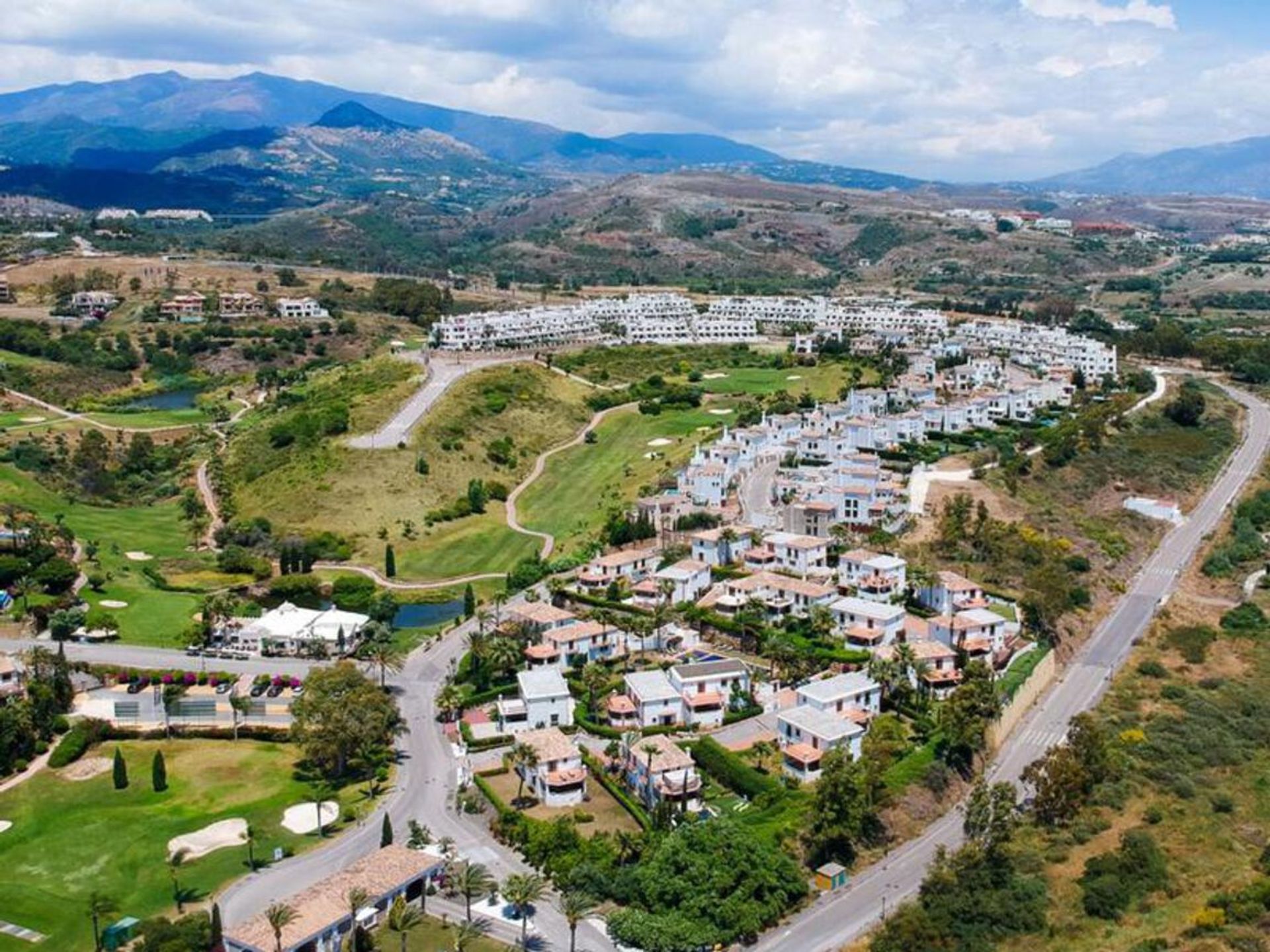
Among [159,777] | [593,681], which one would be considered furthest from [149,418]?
[593,681]

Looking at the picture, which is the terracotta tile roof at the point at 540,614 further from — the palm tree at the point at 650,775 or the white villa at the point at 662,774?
the palm tree at the point at 650,775

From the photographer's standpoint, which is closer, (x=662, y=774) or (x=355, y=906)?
(x=355, y=906)

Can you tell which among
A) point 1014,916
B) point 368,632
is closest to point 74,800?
point 368,632

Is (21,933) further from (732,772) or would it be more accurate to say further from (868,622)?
(868,622)

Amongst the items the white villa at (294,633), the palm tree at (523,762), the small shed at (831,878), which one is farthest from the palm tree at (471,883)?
the white villa at (294,633)

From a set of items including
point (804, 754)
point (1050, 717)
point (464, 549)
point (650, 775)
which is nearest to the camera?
point (650, 775)

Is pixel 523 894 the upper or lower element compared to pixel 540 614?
lower

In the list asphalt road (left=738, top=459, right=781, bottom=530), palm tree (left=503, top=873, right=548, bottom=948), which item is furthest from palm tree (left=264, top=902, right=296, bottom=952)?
asphalt road (left=738, top=459, right=781, bottom=530)

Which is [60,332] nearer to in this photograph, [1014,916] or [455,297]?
[455,297]
